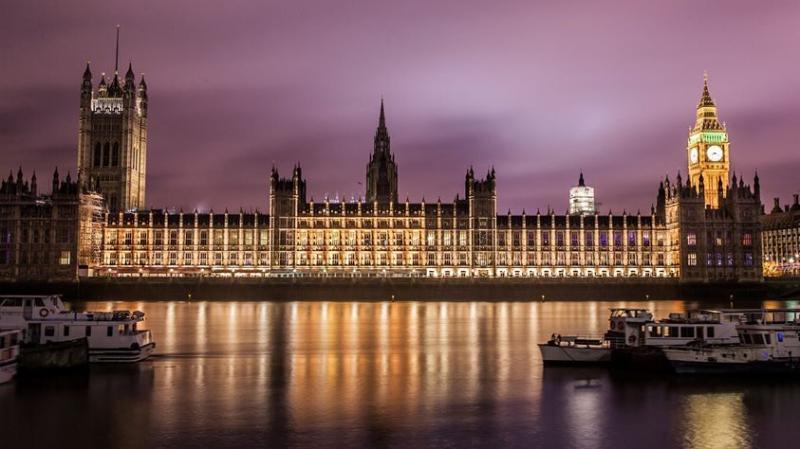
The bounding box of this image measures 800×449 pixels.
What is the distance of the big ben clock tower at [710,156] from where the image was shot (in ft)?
566

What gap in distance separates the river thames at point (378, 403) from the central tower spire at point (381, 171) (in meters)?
115

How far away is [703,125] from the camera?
176500 mm

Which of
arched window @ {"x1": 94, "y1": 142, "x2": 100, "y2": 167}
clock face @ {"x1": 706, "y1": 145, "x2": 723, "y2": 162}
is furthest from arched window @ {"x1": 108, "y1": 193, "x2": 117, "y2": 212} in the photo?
clock face @ {"x1": 706, "y1": 145, "x2": 723, "y2": 162}

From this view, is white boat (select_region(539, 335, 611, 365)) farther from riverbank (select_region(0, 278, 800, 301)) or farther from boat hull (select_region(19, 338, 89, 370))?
riverbank (select_region(0, 278, 800, 301))

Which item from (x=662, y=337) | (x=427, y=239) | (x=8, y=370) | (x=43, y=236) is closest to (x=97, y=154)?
(x=43, y=236)

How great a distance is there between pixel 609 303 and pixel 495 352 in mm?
64380

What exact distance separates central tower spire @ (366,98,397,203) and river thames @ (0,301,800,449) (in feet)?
377

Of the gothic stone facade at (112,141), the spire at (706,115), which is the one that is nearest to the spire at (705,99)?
the spire at (706,115)

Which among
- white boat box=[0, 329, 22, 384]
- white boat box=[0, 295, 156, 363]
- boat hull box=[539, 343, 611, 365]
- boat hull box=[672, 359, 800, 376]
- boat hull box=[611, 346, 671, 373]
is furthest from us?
boat hull box=[539, 343, 611, 365]

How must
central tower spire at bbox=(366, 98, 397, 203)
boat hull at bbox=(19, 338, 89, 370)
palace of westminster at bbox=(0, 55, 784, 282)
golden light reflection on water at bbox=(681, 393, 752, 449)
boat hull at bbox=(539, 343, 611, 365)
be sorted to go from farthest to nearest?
1. central tower spire at bbox=(366, 98, 397, 203)
2. palace of westminster at bbox=(0, 55, 784, 282)
3. boat hull at bbox=(539, 343, 611, 365)
4. boat hull at bbox=(19, 338, 89, 370)
5. golden light reflection on water at bbox=(681, 393, 752, 449)

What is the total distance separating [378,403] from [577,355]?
14.5 m

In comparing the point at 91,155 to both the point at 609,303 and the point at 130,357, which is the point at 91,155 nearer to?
the point at 609,303

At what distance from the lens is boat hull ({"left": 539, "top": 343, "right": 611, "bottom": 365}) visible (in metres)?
43.9

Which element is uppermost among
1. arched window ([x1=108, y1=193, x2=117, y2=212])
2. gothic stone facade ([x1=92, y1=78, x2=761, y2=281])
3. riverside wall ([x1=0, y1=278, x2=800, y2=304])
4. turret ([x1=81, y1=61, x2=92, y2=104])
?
turret ([x1=81, y1=61, x2=92, y2=104])
